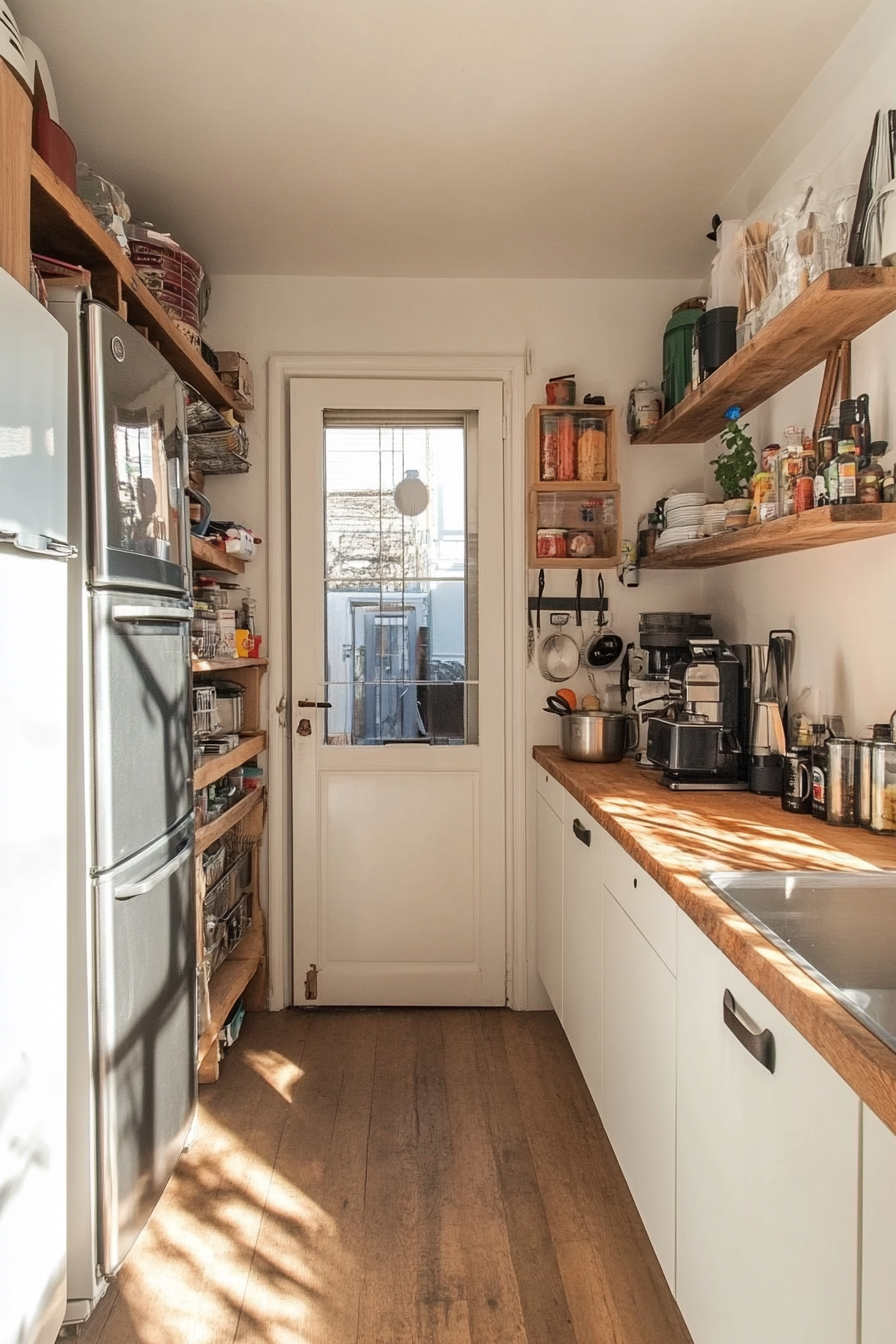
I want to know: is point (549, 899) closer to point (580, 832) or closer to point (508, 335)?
point (580, 832)

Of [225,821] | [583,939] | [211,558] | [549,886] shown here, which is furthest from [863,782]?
[211,558]

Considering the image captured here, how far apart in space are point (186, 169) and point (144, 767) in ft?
5.49

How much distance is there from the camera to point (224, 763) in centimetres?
242

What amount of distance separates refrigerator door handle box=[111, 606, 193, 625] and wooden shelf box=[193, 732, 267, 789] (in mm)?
437

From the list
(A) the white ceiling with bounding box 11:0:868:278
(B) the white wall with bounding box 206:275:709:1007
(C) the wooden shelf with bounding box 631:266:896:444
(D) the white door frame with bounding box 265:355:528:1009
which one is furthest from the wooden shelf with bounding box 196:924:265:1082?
(A) the white ceiling with bounding box 11:0:868:278

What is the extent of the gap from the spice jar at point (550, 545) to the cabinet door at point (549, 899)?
0.82 meters

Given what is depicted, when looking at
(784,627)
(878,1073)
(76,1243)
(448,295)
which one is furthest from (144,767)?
(448,295)

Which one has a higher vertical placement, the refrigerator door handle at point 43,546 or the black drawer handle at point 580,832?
the refrigerator door handle at point 43,546

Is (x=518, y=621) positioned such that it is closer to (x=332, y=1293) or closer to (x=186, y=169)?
(x=186, y=169)

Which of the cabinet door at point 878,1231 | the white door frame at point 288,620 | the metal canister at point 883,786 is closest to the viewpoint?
the cabinet door at point 878,1231

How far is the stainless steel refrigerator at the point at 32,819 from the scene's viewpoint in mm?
1215

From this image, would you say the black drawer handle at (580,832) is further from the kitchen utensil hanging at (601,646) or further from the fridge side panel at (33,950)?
the fridge side panel at (33,950)

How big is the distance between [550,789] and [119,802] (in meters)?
1.42

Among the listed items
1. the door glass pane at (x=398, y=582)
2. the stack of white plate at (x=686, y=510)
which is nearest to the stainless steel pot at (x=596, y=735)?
the door glass pane at (x=398, y=582)
